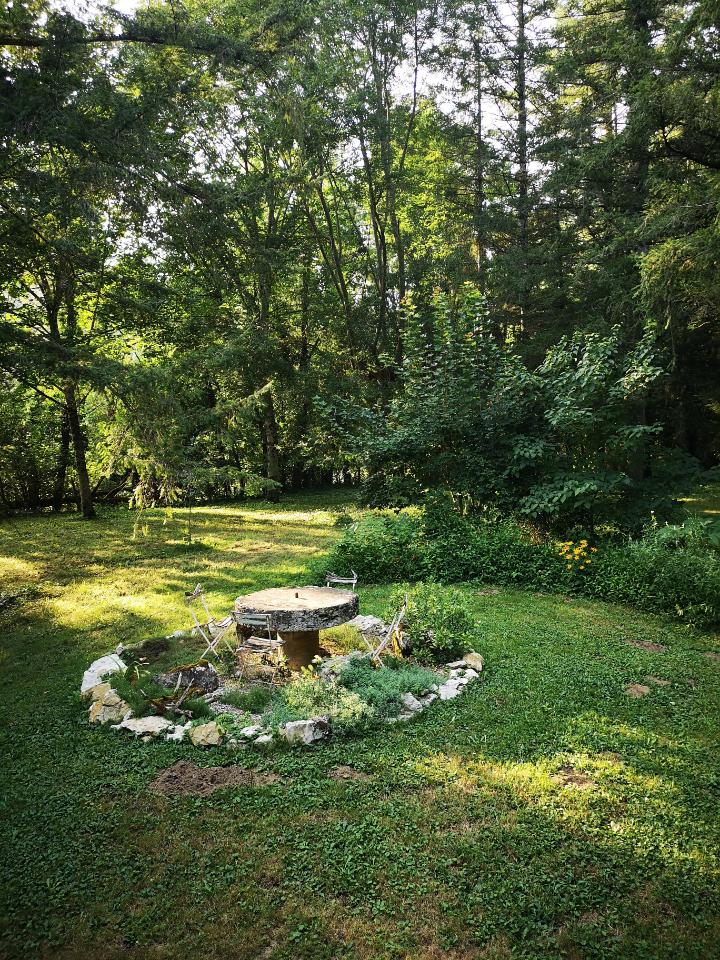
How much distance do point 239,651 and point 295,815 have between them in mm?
2631

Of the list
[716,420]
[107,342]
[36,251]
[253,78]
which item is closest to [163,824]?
[36,251]

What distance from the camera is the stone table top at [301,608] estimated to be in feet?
19.2

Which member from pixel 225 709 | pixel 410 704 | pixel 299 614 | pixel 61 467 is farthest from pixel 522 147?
pixel 61 467

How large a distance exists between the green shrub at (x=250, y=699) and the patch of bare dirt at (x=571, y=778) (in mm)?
2628

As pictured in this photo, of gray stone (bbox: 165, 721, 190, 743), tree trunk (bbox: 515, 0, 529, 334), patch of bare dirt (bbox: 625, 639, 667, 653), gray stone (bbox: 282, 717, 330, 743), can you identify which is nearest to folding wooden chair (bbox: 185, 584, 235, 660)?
gray stone (bbox: 165, 721, 190, 743)

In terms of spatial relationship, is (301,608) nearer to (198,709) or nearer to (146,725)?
(198,709)

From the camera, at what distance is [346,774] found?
4.21 m

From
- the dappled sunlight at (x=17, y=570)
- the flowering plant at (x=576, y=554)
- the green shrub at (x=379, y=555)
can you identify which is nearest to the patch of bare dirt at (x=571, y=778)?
the flowering plant at (x=576, y=554)

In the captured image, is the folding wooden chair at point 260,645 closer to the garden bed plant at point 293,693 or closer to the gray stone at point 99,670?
the garden bed plant at point 293,693

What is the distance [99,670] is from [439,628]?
12.5 ft

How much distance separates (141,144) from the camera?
6266 millimetres

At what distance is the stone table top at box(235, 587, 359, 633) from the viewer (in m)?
5.87

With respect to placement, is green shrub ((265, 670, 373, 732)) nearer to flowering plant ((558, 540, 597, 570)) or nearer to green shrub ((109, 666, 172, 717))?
green shrub ((109, 666, 172, 717))

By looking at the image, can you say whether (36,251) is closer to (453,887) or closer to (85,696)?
(85,696)
